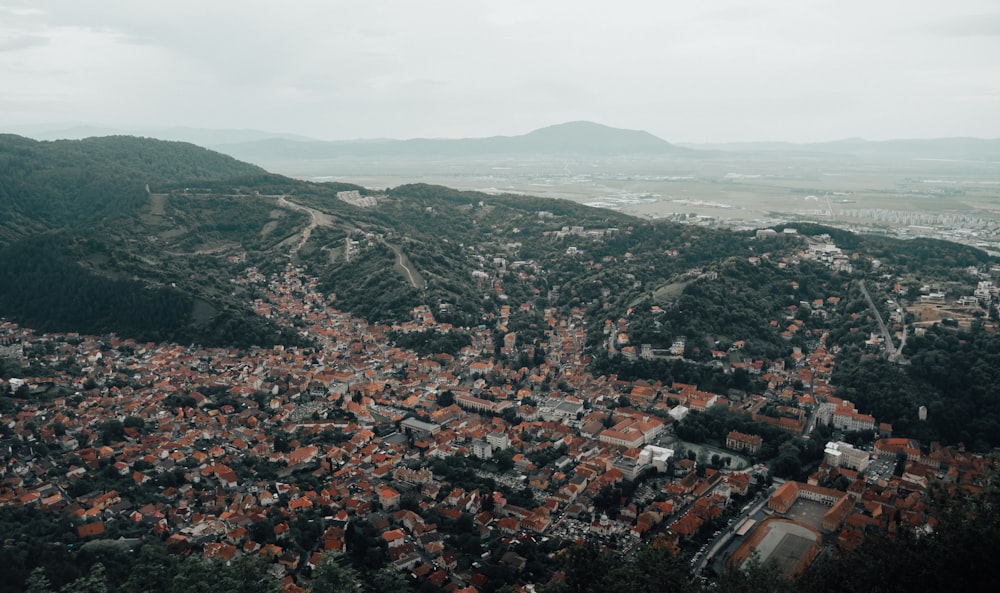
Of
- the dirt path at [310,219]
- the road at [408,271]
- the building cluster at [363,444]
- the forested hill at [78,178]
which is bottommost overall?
the building cluster at [363,444]

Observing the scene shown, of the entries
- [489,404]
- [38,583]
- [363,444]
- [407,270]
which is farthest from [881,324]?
[38,583]

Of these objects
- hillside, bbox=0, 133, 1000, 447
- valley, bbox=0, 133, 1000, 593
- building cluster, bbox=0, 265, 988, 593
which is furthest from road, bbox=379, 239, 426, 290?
building cluster, bbox=0, 265, 988, 593

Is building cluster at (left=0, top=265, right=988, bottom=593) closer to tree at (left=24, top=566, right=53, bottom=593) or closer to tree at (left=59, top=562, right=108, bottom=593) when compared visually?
tree at (left=59, top=562, right=108, bottom=593)

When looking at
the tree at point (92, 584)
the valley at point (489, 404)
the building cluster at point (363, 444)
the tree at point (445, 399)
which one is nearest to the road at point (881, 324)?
the valley at point (489, 404)

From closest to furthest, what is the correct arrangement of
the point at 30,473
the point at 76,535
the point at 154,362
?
the point at 76,535
the point at 30,473
the point at 154,362

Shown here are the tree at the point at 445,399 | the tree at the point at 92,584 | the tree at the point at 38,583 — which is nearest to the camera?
the tree at the point at 38,583

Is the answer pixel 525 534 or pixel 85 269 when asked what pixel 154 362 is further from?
pixel 525 534

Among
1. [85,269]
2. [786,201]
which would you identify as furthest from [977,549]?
[786,201]

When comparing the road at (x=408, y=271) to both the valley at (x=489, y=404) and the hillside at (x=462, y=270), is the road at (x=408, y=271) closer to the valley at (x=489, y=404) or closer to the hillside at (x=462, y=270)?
the hillside at (x=462, y=270)

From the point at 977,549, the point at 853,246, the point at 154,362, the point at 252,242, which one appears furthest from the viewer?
the point at 252,242
